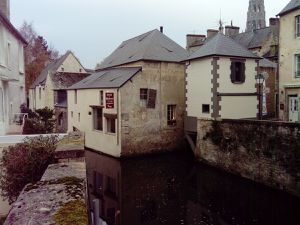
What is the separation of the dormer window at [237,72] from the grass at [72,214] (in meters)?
17.5

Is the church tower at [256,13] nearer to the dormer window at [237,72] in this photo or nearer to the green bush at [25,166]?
the dormer window at [237,72]

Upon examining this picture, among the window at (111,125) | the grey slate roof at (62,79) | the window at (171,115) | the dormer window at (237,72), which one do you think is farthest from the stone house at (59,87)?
the dormer window at (237,72)

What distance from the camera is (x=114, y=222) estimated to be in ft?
38.7

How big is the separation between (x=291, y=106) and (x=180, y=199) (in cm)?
1145

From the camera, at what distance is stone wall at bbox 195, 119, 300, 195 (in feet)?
44.4

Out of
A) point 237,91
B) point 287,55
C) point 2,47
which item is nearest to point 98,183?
point 2,47

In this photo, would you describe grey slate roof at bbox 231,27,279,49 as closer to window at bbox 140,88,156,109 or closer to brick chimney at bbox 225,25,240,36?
brick chimney at bbox 225,25,240,36

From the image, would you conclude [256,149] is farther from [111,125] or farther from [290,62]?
[111,125]

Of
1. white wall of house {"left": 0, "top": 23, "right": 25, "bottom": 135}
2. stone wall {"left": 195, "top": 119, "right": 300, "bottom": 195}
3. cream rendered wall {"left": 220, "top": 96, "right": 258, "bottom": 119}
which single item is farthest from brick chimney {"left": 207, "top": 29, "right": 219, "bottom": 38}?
white wall of house {"left": 0, "top": 23, "right": 25, "bottom": 135}

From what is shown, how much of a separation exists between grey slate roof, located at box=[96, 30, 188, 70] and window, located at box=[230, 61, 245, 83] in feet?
16.2

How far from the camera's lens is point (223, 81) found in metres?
19.2

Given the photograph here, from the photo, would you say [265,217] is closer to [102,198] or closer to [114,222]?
[114,222]

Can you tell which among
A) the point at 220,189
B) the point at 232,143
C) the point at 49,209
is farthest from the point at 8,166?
the point at 232,143

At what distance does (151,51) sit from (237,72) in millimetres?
6670
